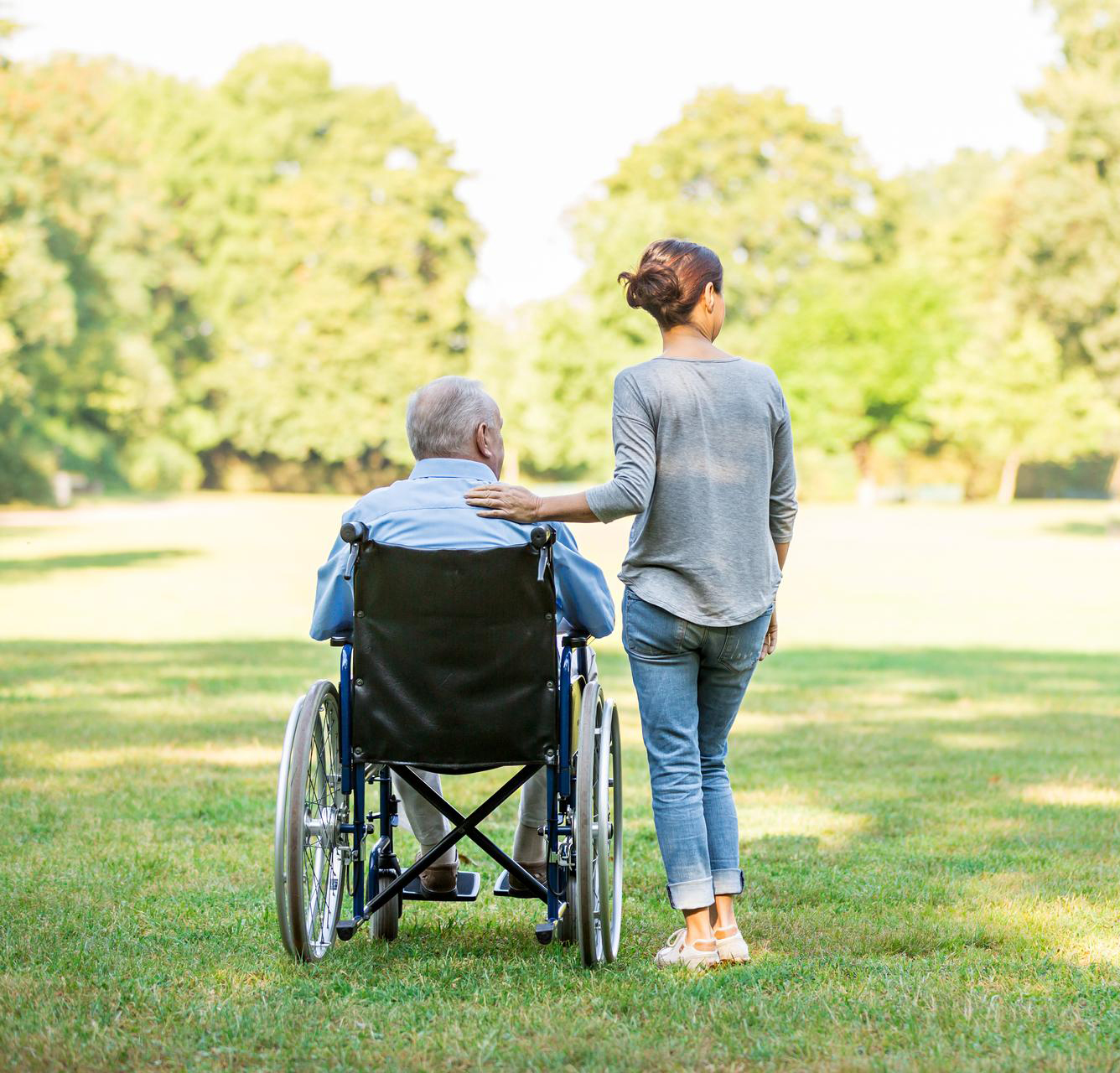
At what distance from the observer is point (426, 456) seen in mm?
3725

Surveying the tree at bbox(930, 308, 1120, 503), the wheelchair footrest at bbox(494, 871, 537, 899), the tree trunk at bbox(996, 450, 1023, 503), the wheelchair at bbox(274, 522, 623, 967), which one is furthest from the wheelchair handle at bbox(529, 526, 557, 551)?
the tree trunk at bbox(996, 450, 1023, 503)

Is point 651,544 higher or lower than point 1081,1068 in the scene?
higher

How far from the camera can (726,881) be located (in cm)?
368

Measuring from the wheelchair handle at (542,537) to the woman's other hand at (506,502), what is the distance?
100mm

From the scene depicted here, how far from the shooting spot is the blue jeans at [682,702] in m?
3.54

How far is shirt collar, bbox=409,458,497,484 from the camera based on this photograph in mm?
3662

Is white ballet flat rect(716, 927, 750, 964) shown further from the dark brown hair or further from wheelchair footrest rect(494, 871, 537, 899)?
the dark brown hair

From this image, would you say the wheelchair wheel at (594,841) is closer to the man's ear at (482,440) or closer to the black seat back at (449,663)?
the black seat back at (449,663)

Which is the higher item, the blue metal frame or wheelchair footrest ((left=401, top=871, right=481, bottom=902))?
the blue metal frame

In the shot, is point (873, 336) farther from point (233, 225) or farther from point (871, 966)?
point (871, 966)

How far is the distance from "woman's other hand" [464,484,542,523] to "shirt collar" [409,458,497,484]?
160 mm

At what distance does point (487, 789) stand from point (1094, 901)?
8.56ft

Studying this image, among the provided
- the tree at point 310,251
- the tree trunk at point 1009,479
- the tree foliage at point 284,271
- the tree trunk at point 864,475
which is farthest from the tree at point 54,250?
the tree trunk at point 1009,479


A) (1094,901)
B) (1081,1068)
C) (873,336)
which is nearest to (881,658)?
(1094,901)
